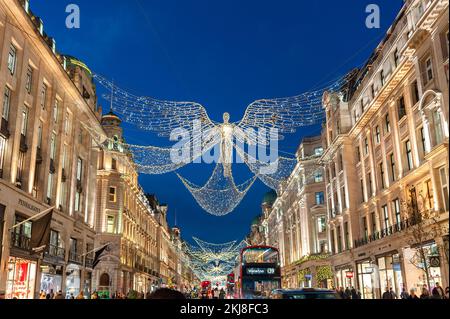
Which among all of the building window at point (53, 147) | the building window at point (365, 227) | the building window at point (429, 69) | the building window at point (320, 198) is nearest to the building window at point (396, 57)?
the building window at point (429, 69)

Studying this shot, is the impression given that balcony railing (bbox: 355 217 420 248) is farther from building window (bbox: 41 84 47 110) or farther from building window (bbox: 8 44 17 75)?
building window (bbox: 41 84 47 110)

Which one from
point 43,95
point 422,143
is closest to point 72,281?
point 43,95

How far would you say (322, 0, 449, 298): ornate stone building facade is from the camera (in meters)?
22.4

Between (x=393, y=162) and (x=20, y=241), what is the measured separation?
25.5 meters

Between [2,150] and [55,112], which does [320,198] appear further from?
[2,150]

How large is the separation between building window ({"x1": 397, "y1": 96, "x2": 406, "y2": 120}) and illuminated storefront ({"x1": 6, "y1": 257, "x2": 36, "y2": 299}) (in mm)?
25644

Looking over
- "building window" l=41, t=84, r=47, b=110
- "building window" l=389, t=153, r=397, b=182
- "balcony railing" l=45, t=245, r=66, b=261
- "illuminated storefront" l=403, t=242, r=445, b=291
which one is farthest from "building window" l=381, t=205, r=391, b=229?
"building window" l=41, t=84, r=47, b=110

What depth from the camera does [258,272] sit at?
95.2 ft

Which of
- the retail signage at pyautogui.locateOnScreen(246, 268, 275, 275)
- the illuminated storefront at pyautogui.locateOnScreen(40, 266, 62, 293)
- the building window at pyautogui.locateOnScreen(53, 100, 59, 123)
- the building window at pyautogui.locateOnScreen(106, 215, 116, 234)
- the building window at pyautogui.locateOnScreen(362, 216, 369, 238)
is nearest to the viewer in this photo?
the retail signage at pyautogui.locateOnScreen(246, 268, 275, 275)

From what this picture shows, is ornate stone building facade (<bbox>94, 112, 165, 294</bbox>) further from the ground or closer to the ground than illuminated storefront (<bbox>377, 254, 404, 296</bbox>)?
further from the ground

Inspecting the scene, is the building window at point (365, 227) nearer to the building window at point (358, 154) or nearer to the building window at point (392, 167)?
the building window at point (358, 154)

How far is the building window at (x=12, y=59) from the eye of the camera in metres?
26.5

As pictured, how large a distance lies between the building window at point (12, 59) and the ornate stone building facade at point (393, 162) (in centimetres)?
2242
